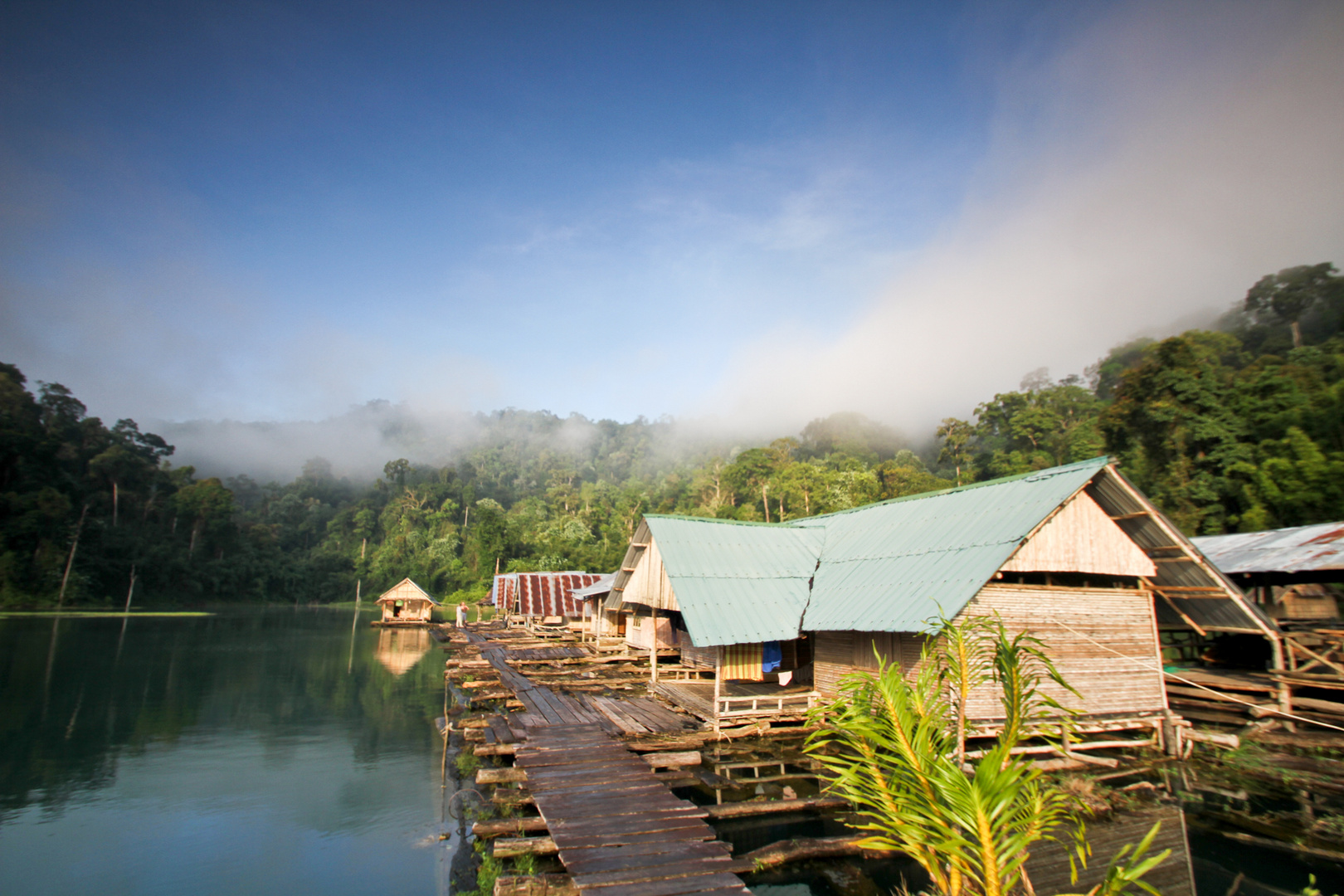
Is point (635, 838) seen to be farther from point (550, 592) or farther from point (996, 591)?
point (550, 592)

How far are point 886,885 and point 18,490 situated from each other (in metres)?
81.6

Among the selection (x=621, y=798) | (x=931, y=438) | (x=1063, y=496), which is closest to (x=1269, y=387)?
(x=1063, y=496)

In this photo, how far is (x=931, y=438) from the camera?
126 metres

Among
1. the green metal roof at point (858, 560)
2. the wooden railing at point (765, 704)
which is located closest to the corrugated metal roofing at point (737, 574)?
the green metal roof at point (858, 560)

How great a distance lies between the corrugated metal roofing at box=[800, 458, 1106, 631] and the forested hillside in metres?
22.9

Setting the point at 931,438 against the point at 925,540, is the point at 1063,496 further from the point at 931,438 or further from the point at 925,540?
the point at 931,438

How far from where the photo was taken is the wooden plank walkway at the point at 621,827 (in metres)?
7.54

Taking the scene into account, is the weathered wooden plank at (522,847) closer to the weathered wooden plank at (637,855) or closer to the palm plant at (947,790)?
the weathered wooden plank at (637,855)

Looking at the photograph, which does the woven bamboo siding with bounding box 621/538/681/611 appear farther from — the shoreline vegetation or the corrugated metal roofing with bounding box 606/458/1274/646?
the shoreline vegetation

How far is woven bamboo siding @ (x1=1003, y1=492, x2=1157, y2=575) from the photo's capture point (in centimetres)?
1368

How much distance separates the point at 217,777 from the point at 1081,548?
839 inches

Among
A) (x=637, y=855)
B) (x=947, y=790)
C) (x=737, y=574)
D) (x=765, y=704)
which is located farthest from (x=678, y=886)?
(x=737, y=574)

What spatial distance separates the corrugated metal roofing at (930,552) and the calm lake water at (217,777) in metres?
9.62

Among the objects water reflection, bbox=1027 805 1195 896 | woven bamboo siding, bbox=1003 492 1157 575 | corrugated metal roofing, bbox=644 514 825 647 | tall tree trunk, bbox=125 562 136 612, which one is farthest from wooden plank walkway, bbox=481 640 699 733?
tall tree trunk, bbox=125 562 136 612
